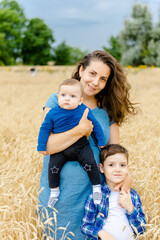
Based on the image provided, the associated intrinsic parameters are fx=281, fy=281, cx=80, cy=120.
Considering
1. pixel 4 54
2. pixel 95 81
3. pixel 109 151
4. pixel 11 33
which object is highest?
pixel 11 33

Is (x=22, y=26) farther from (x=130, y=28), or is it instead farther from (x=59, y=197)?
(x=59, y=197)

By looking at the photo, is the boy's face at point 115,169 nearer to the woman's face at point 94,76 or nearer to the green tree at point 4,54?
the woman's face at point 94,76

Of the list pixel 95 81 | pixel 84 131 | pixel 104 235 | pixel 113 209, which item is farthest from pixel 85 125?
pixel 104 235

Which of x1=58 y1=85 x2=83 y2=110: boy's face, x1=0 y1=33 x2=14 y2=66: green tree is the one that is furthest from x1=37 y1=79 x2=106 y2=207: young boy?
x1=0 y1=33 x2=14 y2=66: green tree

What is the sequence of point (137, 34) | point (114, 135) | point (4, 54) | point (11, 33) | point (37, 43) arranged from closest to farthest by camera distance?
point (114, 135) → point (137, 34) → point (4, 54) → point (11, 33) → point (37, 43)

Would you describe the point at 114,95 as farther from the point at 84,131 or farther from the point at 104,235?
the point at 104,235

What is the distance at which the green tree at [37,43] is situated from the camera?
45.1 m

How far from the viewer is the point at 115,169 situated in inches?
78.5

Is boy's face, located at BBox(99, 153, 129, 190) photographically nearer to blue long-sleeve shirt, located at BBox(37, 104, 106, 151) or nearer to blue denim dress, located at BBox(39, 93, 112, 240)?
blue denim dress, located at BBox(39, 93, 112, 240)

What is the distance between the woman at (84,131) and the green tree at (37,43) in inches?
1726

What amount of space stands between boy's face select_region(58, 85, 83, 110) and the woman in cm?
11

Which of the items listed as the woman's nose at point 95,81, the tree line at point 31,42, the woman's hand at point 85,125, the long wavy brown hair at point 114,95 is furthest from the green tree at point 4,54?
the woman's hand at point 85,125

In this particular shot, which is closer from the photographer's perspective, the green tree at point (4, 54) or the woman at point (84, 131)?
the woman at point (84, 131)

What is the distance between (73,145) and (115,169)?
1.13ft
